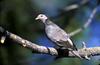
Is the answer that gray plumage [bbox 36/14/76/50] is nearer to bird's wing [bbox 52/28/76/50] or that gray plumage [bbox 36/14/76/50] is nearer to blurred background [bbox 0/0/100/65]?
bird's wing [bbox 52/28/76/50]

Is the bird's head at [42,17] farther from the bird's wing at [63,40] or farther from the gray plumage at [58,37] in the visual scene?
the bird's wing at [63,40]

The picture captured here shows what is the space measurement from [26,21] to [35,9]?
0.42m

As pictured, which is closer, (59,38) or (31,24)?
(59,38)

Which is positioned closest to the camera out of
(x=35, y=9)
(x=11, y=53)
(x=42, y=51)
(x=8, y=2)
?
(x=42, y=51)

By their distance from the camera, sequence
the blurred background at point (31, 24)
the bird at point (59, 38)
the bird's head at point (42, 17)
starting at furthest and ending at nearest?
the blurred background at point (31, 24)
the bird's head at point (42, 17)
the bird at point (59, 38)

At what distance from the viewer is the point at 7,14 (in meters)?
6.15

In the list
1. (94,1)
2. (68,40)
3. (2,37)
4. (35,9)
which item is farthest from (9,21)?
(2,37)

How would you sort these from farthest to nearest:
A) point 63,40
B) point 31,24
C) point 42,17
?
point 31,24 < point 42,17 < point 63,40

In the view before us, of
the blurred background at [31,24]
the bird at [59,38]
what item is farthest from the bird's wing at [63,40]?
the blurred background at [31,24]

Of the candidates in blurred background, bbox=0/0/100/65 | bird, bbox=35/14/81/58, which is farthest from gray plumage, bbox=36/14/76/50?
blurred background, bbox=0/0/100/65

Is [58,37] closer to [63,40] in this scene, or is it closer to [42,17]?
[63,40]

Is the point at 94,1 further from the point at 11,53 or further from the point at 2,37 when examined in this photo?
the point at 2,37

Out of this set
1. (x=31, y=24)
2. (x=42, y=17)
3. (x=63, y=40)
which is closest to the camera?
(x=63, y=40)

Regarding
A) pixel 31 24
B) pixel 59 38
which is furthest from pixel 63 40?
pixel 31 24
